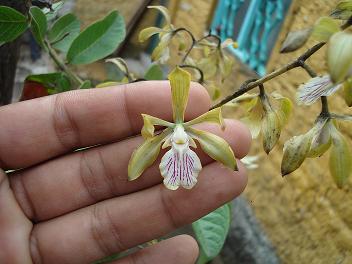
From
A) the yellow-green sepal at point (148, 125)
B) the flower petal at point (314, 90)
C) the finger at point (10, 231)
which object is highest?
the flower petal at point (314, 90)

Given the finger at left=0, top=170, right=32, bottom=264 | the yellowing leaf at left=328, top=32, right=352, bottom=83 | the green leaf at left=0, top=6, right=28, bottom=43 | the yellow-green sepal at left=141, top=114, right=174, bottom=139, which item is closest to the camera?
the yellowing leaf at left=328, top=32, right=352, bottom=83

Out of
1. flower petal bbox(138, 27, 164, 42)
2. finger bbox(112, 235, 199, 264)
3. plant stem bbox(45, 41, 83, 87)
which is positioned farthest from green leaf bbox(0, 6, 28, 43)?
finger bbox(112, 235, 199, 264)

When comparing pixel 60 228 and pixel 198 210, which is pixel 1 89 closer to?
pixel 60 228

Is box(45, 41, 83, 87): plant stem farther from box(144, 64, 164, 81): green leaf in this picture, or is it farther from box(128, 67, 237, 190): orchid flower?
box(128, 67, 237, 190): orchid flower

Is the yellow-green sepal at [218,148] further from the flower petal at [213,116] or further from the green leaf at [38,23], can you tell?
the green leaf at [38,23]

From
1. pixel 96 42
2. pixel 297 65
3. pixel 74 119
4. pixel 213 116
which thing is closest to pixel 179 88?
pixel 213 116

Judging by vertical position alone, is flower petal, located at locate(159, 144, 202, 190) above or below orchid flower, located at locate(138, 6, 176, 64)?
below

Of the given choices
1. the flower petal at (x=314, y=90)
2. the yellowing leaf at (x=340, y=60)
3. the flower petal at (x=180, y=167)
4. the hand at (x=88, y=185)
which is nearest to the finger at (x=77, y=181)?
the hand at (x=88, y=185)

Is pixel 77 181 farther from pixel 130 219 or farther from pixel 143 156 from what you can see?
pixel 143 156
